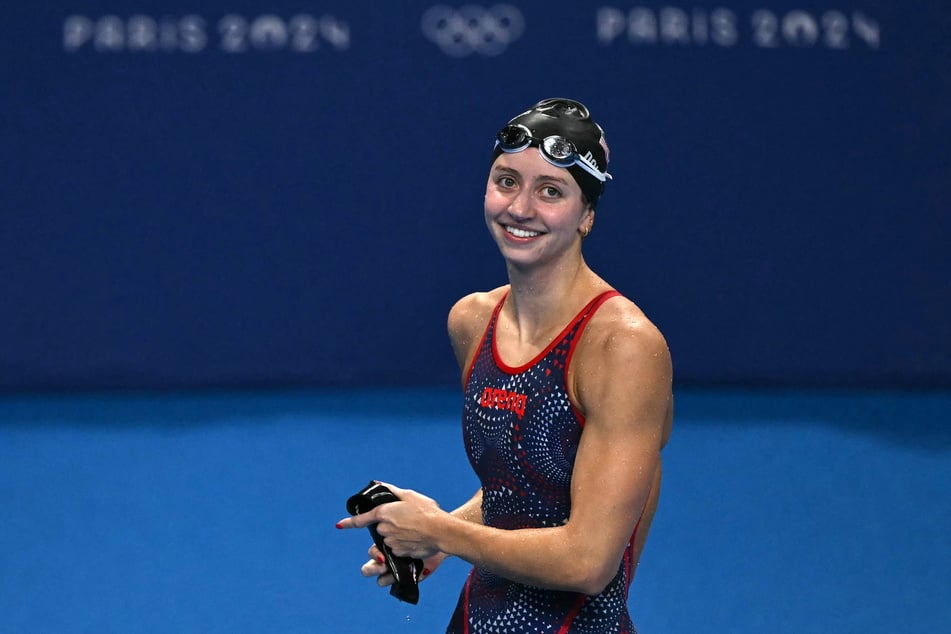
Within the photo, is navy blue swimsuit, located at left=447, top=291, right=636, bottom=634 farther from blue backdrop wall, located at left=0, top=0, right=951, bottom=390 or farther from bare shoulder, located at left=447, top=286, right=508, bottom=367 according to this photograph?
blue backdrop wall, located at left=0, top=0, right=951, bottom=390

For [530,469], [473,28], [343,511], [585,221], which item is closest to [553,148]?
[585,221]

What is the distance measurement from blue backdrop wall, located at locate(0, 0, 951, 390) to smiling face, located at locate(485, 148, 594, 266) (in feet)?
17.6

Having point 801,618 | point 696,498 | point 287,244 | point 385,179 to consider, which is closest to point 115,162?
point 287,244

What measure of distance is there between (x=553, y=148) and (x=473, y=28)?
5.58 meters

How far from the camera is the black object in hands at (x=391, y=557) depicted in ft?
8.23

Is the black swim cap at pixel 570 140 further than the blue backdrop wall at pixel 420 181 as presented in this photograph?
No

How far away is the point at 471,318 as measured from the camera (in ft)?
9.68

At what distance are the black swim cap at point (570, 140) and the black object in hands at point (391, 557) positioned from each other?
2.42ft

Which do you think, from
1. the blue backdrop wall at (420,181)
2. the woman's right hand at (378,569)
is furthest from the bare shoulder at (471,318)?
the blue backdrop wall at (420,181)

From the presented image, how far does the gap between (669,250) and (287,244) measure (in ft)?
8.00

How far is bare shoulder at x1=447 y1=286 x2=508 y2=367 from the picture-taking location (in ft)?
9.59

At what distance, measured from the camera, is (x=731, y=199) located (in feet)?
26.6

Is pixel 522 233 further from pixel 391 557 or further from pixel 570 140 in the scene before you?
pixel 391 557

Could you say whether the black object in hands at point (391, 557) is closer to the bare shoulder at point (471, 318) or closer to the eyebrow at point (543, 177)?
the bare shoulder at point (471, 318)
